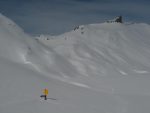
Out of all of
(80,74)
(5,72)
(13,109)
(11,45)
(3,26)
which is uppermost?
A: (3,26)

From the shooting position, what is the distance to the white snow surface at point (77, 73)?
15.4m

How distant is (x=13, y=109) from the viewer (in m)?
12.9

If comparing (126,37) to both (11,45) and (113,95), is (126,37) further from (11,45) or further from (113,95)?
(113,95)

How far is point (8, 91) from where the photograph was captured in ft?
53.9

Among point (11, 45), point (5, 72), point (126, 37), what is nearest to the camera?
point (5, 72)

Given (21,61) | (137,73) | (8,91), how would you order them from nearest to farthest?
(8,91)
(21,61)
(137,73)

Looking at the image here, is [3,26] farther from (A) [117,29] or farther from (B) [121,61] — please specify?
(A) [117,29]

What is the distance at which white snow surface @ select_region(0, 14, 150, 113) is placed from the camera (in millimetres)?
15383

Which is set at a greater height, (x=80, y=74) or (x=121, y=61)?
(x=121, y=61)

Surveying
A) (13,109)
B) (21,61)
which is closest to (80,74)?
(21,61)

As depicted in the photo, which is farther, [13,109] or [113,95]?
[113,95]

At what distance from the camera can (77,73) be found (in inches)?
1123

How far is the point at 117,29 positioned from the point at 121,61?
61.5 ft

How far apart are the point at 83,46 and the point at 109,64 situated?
601 cm
